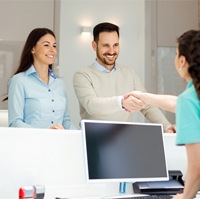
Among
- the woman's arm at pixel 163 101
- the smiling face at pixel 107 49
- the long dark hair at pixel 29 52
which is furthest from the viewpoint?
the smiling face at pixel 107 49

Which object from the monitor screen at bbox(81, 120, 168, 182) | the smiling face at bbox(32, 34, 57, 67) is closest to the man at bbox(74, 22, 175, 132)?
the smiling face at bbox(32, 34, 57, 67)

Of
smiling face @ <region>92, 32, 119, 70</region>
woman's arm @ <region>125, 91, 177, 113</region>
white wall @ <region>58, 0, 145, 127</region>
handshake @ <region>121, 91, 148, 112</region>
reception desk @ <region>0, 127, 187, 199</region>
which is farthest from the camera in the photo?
white wall @ <region>58, 0, 145, 127</region>

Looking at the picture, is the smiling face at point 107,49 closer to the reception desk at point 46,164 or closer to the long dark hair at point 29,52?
the long dark hair at point 29,52

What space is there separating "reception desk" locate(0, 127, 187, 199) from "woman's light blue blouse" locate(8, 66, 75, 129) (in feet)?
1.41

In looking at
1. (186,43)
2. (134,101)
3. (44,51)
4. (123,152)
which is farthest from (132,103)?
(186,43)

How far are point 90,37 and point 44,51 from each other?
191 cm

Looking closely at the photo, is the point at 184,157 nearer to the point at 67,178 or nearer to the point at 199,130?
the point at 67,178

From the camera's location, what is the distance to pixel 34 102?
2.72 m

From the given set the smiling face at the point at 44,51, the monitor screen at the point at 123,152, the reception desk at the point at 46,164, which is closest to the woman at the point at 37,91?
the smiling face at the point at 44,51

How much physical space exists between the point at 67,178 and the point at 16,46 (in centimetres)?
238

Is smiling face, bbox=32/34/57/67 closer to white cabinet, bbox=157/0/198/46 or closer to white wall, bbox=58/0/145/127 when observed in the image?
white wall, bbox=58/0/145/127

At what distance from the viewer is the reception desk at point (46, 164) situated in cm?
208

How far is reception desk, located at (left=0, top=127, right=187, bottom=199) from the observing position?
208 centimetres

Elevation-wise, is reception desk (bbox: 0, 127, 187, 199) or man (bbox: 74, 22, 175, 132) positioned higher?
man (bbox: 74, 22, 175, 132)
